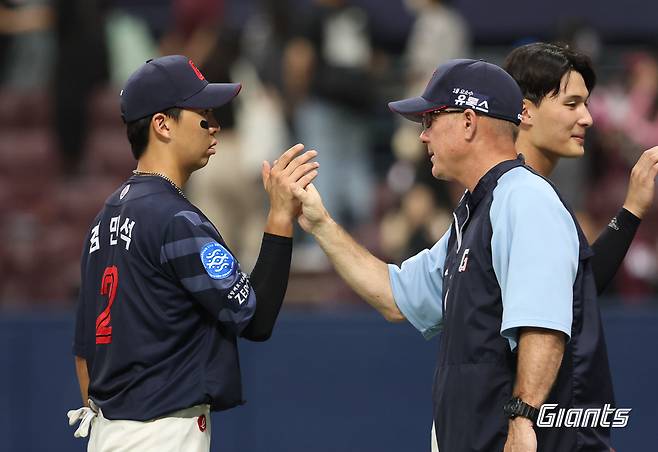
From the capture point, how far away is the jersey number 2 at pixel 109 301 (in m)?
4.32

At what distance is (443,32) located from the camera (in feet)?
34.0

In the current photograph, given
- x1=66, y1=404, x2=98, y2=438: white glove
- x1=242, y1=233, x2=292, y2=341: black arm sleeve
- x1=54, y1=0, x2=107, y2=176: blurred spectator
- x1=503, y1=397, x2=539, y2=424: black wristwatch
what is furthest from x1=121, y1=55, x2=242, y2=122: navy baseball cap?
x1=54, y1=0, x2=107, y2=176: blurred spectator

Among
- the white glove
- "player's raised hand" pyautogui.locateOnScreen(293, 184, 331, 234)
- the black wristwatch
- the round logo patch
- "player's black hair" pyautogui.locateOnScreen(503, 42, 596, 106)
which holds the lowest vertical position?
the white glove

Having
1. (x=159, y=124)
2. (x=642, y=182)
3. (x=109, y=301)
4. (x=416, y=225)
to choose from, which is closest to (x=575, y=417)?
(x=642, y=182)

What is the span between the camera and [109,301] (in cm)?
434

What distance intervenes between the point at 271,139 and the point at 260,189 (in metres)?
0.46

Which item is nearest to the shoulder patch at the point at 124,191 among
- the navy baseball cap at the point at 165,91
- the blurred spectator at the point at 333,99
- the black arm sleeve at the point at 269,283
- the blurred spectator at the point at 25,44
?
the navy baseball cap at the point at 165,91

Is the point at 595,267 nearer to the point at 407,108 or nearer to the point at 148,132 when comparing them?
the point at 407,108

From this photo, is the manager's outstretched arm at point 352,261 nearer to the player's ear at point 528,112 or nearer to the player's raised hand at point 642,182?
the player's ear at point 528,112

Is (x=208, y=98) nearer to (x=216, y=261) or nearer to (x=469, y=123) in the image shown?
(x=216, y=261)

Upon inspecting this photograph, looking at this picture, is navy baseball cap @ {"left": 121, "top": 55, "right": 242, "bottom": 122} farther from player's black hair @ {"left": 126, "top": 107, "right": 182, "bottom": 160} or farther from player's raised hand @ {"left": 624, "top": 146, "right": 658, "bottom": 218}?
player's raised hand @ {"left": 624, "top": 146, "right": 658, "bottom": 218}

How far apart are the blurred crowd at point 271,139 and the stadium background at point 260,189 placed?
0.02m

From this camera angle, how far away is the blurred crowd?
32.0 ft

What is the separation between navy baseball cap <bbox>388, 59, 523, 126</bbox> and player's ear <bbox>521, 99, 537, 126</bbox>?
1.26ft
